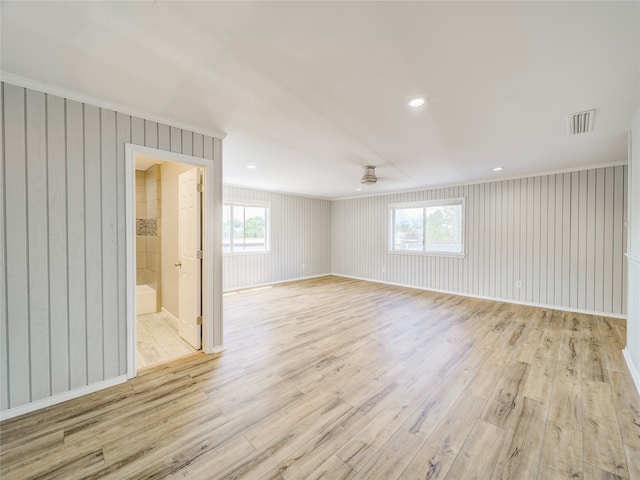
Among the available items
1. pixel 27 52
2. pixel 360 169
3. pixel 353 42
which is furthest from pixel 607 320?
pixel 27 52

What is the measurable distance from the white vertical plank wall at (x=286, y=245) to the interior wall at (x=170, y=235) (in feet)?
6.15

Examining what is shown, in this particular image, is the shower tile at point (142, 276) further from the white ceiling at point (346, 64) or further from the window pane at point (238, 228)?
the white ceiling at point (346, 64)

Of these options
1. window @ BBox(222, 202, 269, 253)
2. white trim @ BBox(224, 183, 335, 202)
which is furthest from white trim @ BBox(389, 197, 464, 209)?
window @ BBox(222, 202, 269, 253)

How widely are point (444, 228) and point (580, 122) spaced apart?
3.69 meters

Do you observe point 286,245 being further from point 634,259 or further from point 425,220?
point 634,259

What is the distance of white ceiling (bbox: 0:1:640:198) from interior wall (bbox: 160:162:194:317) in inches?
58.5

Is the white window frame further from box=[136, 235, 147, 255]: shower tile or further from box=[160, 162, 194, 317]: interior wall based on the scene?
box=[160, 162, 194, 317]: interior wall

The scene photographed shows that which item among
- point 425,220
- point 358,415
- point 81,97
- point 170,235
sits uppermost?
point 81,97

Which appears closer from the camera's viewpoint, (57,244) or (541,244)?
(57,244)

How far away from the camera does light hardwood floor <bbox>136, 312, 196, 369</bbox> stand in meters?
2.92

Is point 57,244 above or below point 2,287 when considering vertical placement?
above

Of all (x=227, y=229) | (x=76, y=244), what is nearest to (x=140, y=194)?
(x=227, y=229)

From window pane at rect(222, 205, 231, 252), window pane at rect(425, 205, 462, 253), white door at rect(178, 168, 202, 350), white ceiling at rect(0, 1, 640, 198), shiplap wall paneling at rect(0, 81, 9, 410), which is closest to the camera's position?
white ceiling at rect(0, 1, 640, 198)

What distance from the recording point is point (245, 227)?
6688 millimetres
